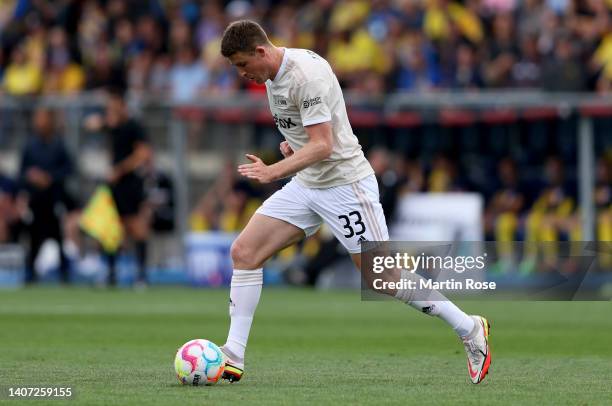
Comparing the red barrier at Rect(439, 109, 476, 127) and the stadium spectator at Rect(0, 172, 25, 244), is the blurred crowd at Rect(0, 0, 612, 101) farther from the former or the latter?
the stadium spectator at Rect(0, 172, 25, 244)

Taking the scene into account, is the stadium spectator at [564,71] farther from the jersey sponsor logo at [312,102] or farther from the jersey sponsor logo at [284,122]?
the jersey sponsor logo at [312,102]

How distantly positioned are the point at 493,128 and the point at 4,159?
25.5 feet

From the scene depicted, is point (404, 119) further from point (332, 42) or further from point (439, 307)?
point (439, 307)

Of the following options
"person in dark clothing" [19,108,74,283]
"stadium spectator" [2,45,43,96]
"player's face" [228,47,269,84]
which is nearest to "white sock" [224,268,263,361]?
"player's face" [228,47,269,84]

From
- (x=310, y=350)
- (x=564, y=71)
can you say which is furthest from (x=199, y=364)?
(x=564, y=71)

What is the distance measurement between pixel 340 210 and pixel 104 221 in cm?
1160

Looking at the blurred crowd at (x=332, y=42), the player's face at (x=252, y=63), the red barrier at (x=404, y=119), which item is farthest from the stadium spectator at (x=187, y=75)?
the player's face at (x=252, y=63)

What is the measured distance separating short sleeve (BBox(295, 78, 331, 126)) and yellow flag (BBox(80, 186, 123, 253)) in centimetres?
1162

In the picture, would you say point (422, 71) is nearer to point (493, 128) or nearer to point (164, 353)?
point (493, 128)

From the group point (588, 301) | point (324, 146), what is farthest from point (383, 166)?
point (324, 146)

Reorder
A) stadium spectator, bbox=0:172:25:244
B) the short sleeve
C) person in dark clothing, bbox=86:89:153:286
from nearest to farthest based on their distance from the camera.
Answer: the short sleeve → person in dark clothing, bbox=86:89:153:286 → stadium spectator, bbox=0:172:25:244

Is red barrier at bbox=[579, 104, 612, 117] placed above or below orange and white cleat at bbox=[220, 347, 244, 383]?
above

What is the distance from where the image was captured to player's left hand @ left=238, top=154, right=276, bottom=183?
7715 mm

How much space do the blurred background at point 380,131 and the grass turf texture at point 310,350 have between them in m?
2.61
